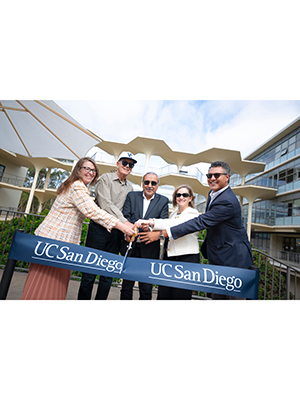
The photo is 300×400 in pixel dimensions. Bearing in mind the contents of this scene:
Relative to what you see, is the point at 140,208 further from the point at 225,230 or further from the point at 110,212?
the point at 225,230

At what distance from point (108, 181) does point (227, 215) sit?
5.11ft

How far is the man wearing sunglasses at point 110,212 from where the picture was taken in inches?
95.8

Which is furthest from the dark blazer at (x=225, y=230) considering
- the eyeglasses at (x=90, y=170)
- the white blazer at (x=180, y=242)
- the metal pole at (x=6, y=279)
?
the metal pole at (x=6, y=279)

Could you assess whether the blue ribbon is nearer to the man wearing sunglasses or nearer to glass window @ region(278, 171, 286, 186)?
→ the man wearing sunglasses

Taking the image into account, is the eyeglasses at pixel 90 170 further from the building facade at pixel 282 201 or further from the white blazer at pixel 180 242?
the building facade at pixel 282 201

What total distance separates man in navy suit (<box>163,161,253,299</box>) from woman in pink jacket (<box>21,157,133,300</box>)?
0.72 metres

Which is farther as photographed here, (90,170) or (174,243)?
(174,243)

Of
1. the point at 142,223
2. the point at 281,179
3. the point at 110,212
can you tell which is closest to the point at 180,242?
the point at 142,223

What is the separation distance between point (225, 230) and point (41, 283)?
1.92 m

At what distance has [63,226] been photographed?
1.96 metres

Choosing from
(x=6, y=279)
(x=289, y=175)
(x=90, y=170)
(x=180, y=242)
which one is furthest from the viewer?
(x=289, y=175)

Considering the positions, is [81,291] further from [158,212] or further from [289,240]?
[289,240]

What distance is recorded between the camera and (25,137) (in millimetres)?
3564
